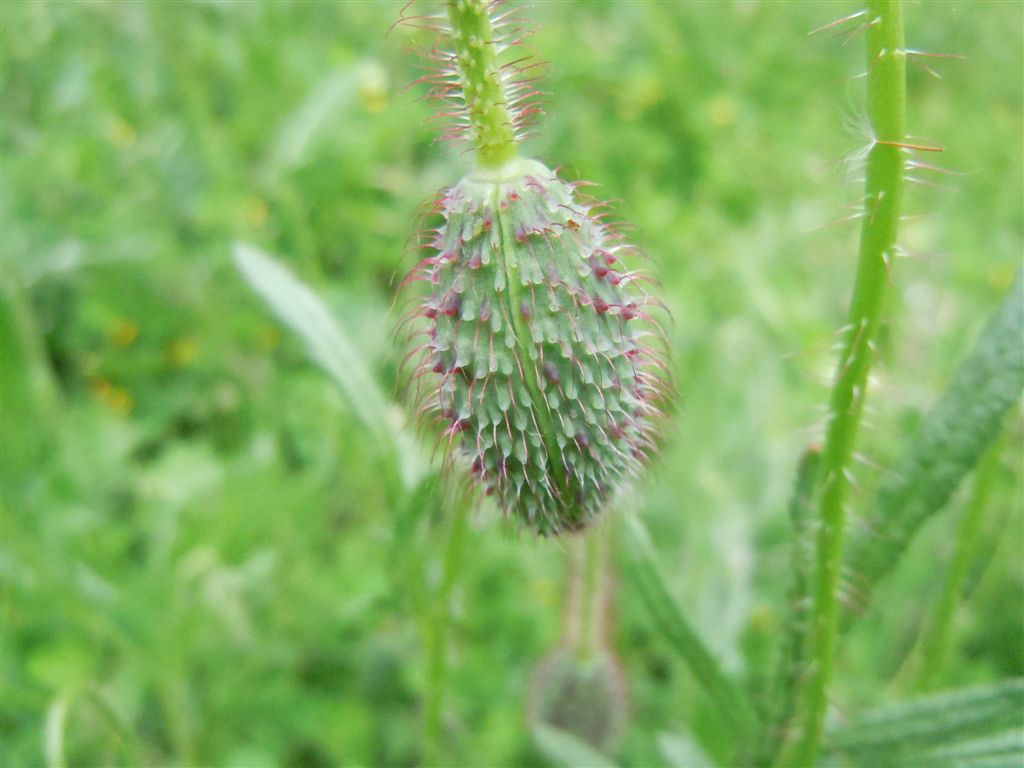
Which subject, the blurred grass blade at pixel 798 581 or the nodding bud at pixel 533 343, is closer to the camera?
the nodding bud at pixel 533 343

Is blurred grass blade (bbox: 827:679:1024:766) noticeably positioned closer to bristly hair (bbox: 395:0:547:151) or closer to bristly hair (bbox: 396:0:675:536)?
bristly hair (bbox: 396:0:675:536)

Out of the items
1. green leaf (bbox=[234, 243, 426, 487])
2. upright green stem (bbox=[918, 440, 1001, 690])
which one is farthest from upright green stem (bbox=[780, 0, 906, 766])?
green leaf (bbox=[234, 243, 426, 487])

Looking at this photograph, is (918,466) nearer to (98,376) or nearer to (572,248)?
(572,248)

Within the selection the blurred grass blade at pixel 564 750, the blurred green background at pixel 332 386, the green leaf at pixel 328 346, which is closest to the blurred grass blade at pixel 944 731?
the blurred green background at pixel 332 386

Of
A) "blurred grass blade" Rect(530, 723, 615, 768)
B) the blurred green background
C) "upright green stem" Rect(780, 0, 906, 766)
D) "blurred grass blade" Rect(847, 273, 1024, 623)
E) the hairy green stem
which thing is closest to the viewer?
"upright green stem" Rect(780, 0, 906, 766)

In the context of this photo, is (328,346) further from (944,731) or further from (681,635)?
(944,731)

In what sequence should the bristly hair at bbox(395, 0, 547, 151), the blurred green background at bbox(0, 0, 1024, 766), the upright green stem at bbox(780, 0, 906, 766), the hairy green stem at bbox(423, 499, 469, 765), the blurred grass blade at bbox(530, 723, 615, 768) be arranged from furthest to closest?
the blurred green background at bbox(0, 0, 1024, 766), the blurred grass blade at bbox(530, 723, 615, 768), the hairy green stem at bbox(423, 499, 469, 765), the bristly hair at bbox(395, 0, 547, 151), the upright green stem at bbox(780, 0, 906, 766)

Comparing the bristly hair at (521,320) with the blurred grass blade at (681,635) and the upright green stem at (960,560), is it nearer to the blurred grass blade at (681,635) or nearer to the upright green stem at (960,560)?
the blurred grass blade at (681,635)
